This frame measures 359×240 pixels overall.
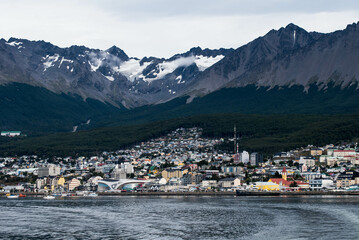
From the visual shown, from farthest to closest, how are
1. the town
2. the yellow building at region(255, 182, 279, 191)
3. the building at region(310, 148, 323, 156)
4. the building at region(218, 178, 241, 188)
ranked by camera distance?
the building at region(310, 148, 323, 156) → the building at region(218, 178, 241, 188) → the town → the yellow building at region(255, 182, 279, 191)

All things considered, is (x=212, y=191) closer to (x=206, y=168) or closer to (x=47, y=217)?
(x=206, y=168)

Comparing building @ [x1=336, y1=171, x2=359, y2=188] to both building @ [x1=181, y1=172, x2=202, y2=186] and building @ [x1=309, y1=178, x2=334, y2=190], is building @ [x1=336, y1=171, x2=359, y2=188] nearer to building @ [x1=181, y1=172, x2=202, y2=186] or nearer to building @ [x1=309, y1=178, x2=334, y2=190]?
building @ [x1=309, y1=178, x2=334, y2=190]

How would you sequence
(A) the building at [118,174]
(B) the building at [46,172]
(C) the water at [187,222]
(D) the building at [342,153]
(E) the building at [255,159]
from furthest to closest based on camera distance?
1. (B) the building at [46,172]
2. (E) the building at [255,159]
3. (D) the building at [342,153]
4. (A) the building at [118,174]
5. (C) the water at [187,222]

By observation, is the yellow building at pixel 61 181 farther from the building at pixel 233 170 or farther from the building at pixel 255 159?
the building at pixel 255 159

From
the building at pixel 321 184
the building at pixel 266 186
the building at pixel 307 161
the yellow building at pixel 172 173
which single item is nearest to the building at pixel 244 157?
the building at pixel 307 161

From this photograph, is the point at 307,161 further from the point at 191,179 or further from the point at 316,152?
the point at 191,179

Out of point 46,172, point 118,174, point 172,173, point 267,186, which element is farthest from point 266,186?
point 46,172

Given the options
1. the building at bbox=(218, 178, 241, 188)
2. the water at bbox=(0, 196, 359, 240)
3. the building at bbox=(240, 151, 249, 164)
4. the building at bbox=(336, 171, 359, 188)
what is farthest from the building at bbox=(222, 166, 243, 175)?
the water at bbox=(0, 196, 359, 240)

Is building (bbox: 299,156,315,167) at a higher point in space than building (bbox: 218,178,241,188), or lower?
higher
